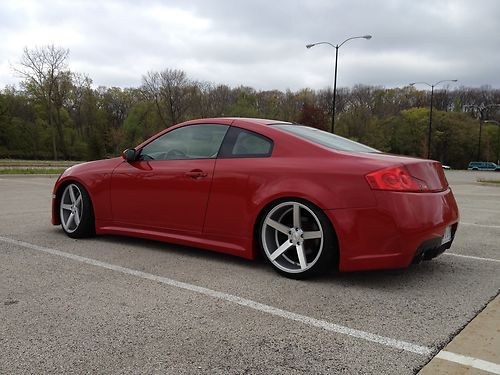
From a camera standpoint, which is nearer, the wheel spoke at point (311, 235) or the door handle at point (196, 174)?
the wheel spoke at point (311, 235)

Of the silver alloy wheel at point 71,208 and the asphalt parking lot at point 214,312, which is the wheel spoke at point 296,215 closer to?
the asphalt parking lot at point 214,312

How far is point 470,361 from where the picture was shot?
2430 mm

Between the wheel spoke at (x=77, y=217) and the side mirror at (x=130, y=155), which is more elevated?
the side mirror at (x=130, y=155)

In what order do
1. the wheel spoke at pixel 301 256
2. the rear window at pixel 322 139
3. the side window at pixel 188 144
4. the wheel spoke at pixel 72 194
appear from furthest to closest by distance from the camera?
the wheel spoke at pixel 72 194 → the side window at pixel 188 144 → the rear window at pixel 322 139 → the wheel spoke at pixel 301 256

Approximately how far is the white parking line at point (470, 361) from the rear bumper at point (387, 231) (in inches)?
42.8

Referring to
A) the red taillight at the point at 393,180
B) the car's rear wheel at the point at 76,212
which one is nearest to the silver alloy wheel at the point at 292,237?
the red taillight at the point at 393,180

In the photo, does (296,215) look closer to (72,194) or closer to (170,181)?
(170,181)

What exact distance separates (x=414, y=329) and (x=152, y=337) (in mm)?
1590

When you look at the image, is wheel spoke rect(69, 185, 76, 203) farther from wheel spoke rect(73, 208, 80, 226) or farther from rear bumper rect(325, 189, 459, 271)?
rear bumper rect(325, 189, 459, 271)

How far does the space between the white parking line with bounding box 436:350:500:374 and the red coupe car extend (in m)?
1.10

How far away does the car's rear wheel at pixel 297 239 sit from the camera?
3.73 metres

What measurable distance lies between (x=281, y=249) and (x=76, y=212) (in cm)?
274

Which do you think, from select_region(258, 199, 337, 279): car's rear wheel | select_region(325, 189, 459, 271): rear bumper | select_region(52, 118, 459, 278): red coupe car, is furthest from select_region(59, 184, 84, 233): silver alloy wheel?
select_region(325, 189, 459, 271): rear bumper

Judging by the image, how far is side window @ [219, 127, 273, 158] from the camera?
4.22 m
